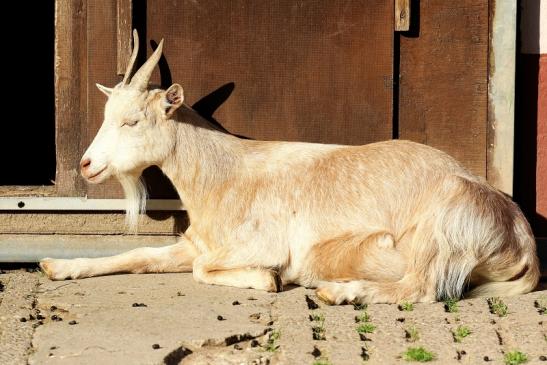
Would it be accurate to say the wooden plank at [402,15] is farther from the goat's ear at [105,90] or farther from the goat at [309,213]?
the goat's ear at [105,90]

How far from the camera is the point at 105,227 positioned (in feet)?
21.8

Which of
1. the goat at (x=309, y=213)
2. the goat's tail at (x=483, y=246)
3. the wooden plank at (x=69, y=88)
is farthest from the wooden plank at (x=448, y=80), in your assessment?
the wooden plank at (x=69, y=88)

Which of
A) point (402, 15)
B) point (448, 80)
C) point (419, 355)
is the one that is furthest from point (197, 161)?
point (419, 355)

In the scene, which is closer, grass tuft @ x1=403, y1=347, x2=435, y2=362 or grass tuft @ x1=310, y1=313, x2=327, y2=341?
grass tuft @ x1=403, y1=347, x2=435, y2=362

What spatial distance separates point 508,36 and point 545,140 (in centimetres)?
66

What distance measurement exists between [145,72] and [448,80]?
1742 mm

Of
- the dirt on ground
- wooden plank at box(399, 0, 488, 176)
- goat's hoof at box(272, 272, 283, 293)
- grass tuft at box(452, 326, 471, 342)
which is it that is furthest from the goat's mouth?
grass tuft at box(452, 326, 471, 342)

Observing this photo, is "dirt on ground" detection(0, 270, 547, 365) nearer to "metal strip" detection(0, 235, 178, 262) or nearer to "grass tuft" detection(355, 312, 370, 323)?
"grass tuft" detection(355, 312, 370, 323)

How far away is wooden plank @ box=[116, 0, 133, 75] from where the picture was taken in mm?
6340

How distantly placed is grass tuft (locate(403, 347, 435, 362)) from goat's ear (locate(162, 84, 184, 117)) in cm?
205

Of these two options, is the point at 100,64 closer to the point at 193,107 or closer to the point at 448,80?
the point at 193,107

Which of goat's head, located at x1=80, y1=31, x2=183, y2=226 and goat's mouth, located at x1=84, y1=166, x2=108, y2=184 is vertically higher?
goat's head, located at x1=80, y1=31, x2=183, y2=226

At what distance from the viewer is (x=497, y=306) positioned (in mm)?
5535

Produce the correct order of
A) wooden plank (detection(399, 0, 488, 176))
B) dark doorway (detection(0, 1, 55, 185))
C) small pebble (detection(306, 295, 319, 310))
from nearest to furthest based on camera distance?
small pebble (detection(306, 295, 319, 310))
wooden plank (detection(399, 0, 488, 176))
dark doorway (detection(0, 1, 55, 185))
